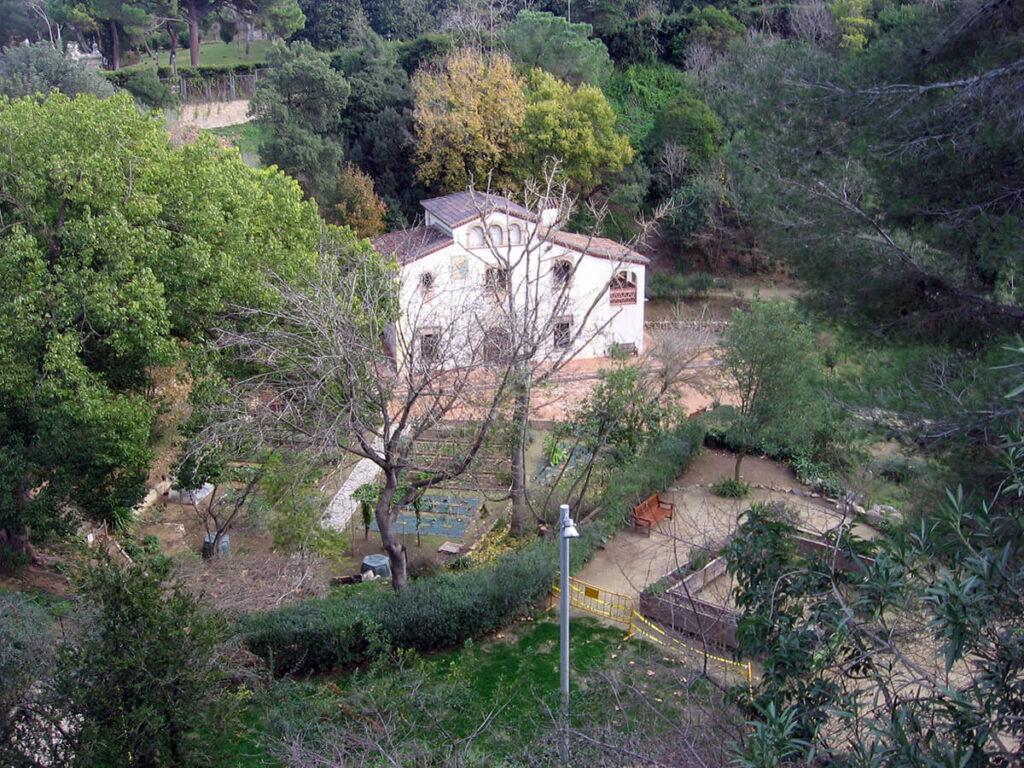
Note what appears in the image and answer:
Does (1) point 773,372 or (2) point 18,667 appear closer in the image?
(2) point 18,667

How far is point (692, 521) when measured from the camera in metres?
15.4

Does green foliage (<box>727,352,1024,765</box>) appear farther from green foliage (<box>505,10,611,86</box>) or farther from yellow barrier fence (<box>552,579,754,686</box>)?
green foliage (<box>505,10,611,86</box>)

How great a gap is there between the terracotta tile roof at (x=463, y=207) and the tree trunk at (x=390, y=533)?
1213 cm

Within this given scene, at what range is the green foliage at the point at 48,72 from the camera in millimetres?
29094

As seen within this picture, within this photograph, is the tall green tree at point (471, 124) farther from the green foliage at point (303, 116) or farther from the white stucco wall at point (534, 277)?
the white stucco wall at point (534, 277)

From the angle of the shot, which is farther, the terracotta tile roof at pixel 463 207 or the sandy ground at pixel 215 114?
the sandy ground at pixel 215 114

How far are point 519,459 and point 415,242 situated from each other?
36.6 feet

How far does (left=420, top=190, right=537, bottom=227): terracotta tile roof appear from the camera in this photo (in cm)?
2473

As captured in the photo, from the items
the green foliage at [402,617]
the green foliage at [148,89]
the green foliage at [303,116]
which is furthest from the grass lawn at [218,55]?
the green foliage at [402,617]

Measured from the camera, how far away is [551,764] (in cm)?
709

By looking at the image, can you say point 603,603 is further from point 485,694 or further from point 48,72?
point 48,72

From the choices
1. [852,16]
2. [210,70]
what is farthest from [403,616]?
[210,70]

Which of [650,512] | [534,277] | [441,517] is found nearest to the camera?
[650,512]

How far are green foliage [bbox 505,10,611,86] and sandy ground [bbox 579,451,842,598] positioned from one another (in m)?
19.0
